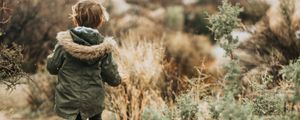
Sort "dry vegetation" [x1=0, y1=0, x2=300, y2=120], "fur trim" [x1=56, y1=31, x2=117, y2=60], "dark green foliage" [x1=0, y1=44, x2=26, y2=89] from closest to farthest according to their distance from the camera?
"fur trim" [x1=56, y1=31, x2=117, y2=60] → "dry vegetation" [x1=0, y1=0, x2=300, y2=120] → "dark green foliage" [x1=0, y1=44, x2=26, y2=89]

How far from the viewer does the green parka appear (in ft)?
17.1

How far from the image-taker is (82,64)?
5.32m

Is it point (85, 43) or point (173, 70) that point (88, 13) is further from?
point (173, 70)

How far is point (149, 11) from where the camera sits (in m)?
23.9

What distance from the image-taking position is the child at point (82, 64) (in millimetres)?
5227

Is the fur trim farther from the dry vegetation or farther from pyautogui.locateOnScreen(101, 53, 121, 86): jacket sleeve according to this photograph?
the dry vegetation

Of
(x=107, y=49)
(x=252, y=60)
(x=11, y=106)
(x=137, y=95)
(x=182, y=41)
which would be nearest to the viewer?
(x=107, y=49)

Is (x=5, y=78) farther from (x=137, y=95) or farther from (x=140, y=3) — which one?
(x=140, y=3)

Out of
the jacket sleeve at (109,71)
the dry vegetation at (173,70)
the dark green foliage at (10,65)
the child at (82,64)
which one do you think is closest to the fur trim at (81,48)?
the child at (82,64)

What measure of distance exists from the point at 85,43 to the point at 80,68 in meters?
0.20

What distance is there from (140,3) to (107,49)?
66.4ft

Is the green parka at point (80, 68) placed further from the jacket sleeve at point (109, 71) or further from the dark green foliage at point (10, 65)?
the dark green foliage at point (10, 65)

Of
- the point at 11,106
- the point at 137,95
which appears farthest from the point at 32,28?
the point at 137,95

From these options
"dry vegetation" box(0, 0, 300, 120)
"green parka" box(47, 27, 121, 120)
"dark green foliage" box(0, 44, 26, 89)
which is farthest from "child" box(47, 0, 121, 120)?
"dark green foliage" box(0, 44, 26, 89)
